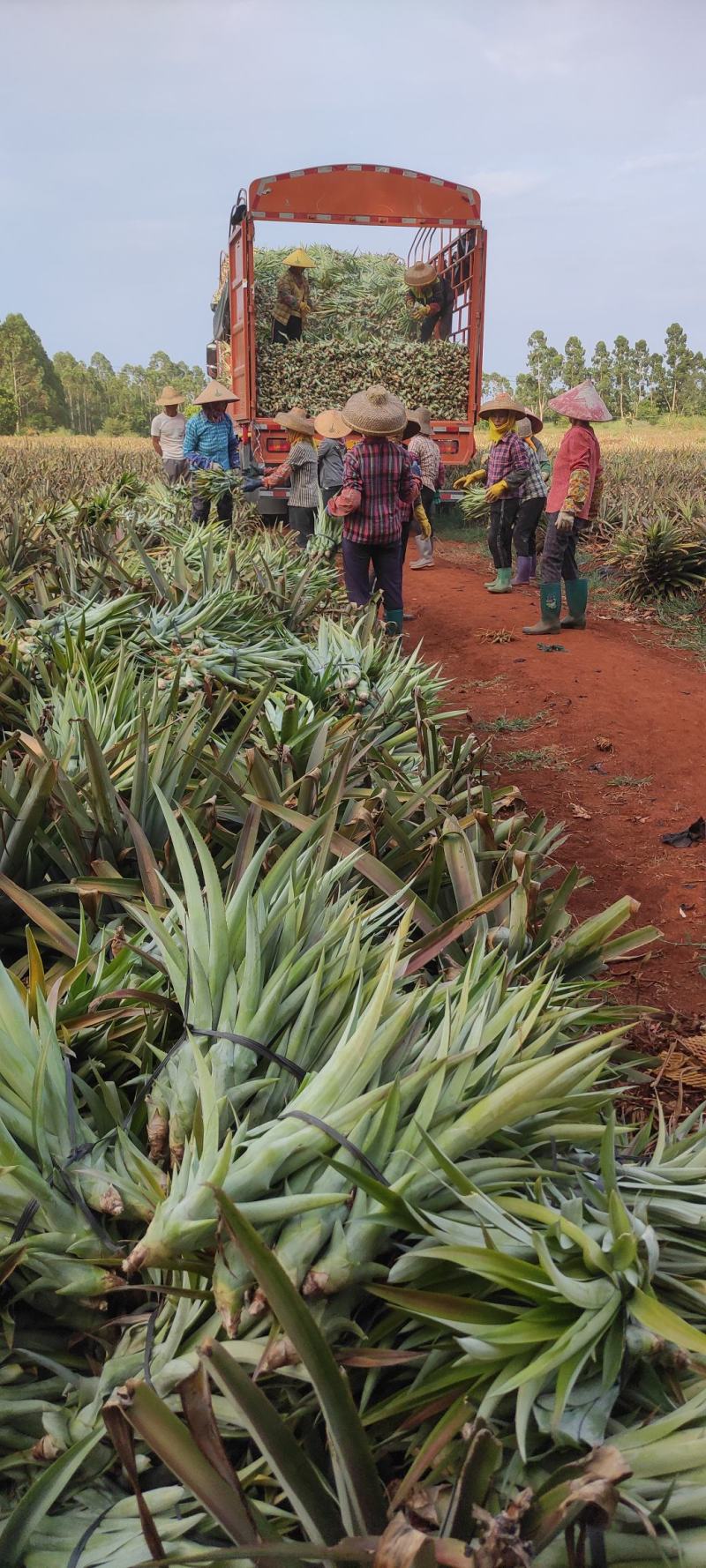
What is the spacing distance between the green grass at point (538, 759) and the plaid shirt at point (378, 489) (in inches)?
76.4

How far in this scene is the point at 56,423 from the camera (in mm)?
69812

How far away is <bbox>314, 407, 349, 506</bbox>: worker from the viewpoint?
10.2m

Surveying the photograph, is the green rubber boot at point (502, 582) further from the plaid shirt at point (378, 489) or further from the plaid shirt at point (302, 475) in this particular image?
the plaid shirt at point (378, 489)

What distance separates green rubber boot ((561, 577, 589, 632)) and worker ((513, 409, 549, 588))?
1.38m

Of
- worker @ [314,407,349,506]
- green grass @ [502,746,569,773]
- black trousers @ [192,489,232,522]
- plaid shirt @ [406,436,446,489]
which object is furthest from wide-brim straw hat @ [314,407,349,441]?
green grass @ [502,746,569,773]

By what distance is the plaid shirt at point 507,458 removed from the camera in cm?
1029

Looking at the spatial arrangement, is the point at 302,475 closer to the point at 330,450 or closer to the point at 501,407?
the point at 330,450

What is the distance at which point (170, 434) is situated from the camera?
12.8m

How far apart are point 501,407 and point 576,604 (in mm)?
2017

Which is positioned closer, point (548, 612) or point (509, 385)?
point (548, 612)

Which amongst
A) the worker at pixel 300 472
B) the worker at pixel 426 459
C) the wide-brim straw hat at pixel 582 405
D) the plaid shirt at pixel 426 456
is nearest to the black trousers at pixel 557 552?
the wide-brim straw hat at pixel 582 405

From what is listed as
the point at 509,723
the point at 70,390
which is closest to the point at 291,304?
the point at 509,723

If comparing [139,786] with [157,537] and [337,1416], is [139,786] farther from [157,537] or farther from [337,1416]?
[157,537]

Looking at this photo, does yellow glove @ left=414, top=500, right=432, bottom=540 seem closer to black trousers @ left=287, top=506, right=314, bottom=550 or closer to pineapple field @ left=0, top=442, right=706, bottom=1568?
black trousers @ left=287, top=506, right=314, bottom=550
